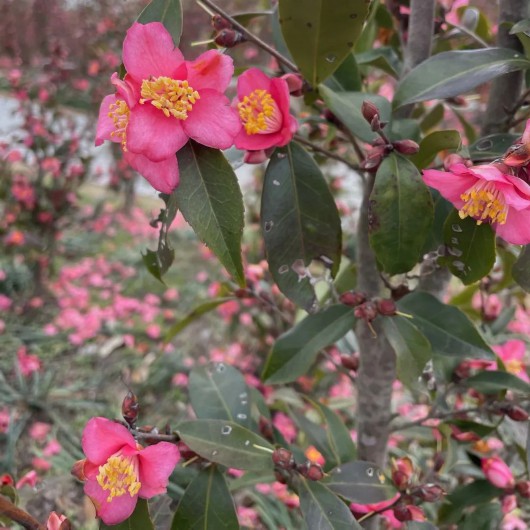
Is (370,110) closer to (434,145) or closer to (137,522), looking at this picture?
(434,145)

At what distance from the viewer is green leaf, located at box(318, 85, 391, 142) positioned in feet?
1.95

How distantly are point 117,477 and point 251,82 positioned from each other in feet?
1.35

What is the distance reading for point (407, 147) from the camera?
1.79ft

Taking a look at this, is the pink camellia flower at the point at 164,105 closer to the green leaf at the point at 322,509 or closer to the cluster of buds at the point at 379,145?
the cluster of buds at the point at 379,145

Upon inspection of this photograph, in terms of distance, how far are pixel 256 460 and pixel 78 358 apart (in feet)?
6.75

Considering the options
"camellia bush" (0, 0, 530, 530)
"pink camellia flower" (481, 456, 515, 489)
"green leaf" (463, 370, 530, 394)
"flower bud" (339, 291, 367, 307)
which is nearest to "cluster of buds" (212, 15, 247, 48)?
"camellia bush" (0, 0, 530, 530)

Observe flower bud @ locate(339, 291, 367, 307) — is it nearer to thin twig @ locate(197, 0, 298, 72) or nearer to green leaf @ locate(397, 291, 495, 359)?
green leaf @ locate(397, 291, 495, 359)

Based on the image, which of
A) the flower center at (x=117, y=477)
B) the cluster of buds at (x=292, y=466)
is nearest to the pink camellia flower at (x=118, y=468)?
the flower center at (x=117, y=477)

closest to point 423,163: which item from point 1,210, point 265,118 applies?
point 265,118

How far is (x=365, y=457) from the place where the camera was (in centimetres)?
84

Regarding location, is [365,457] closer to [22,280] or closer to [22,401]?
[22,401]

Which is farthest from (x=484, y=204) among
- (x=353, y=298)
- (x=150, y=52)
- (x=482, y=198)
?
(x=150, y=52)

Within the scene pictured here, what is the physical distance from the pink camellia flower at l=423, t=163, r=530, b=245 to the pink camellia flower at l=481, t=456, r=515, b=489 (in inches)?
17.7

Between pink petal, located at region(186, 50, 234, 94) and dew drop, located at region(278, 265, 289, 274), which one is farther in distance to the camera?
dew drop, located at region(278, 265, 289, 274)
